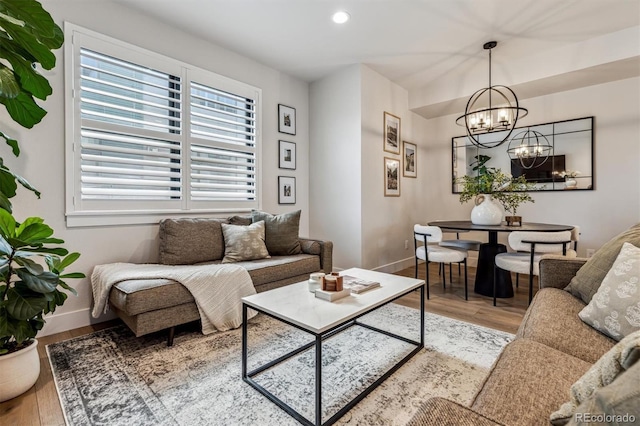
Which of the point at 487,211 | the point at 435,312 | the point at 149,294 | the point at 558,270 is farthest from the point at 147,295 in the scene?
the point at 487,211

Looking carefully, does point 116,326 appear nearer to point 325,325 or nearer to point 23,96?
point 23,96

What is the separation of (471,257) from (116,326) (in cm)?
469

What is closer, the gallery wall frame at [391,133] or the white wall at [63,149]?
the white wall at [63,149]

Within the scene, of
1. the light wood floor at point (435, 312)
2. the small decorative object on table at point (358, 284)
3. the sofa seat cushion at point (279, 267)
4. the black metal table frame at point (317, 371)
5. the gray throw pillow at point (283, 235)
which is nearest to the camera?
the black metal table frame at point (317, 371)

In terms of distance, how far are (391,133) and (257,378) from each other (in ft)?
11.8

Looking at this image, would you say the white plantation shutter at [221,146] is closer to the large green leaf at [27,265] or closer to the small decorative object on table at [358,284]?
the large green leaf at [27,265]

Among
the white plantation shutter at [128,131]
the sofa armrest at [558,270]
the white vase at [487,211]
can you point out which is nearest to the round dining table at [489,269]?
the white vase at [487,211]

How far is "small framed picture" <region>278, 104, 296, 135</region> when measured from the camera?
3.99 metres

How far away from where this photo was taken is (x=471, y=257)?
481cm

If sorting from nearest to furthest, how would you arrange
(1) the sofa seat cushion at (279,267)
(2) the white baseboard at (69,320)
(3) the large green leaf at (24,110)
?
(3) the large green leaf at (24,110) < (2) the white baseboard at (69,320) < (1) the sofa seat cushion at (279,267)

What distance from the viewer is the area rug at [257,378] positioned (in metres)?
1.46

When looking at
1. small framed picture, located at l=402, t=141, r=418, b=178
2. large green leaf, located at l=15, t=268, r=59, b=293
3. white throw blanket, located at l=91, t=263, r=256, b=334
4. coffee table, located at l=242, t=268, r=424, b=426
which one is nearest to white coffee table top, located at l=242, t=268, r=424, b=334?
coffee table, located at l=242, t=268, r=424, b=426

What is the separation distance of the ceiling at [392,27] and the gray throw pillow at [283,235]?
1.90m

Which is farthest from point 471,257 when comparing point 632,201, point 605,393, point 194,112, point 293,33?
point 605,393
